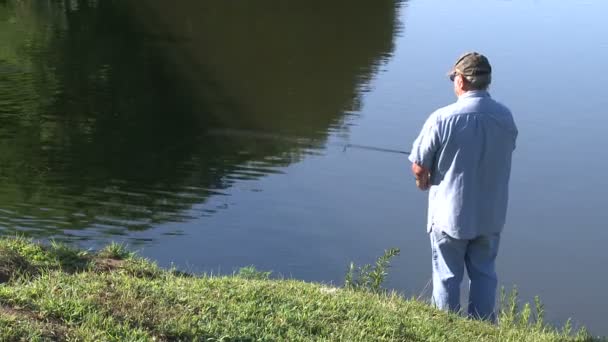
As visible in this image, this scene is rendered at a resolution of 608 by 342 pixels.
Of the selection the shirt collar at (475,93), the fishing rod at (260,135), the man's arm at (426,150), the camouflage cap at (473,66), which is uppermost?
the camouflage cap at (473,66)

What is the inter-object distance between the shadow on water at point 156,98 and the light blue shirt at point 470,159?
18.6 ft

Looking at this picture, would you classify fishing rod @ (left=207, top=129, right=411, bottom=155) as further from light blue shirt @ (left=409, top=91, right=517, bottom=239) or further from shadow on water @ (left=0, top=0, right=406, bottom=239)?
light blue shirt @ (left=409, top=91, right=517, bottom=239)

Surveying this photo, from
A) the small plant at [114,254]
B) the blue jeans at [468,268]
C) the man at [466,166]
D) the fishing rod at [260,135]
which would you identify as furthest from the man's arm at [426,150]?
the fishing rod at [260,135]

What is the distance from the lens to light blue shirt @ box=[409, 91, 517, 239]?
5.54 m

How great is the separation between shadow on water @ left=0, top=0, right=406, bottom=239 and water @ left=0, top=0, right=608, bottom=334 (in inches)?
2.0

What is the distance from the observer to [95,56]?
20594mm

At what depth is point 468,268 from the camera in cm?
595

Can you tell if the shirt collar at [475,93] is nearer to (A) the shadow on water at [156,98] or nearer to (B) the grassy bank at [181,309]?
(B) the grassy bank at [181,309]

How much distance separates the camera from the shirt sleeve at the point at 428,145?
18.3 feet

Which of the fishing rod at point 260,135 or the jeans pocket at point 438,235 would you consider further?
the fishing rod at point 260,135

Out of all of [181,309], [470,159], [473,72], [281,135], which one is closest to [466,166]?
[470,159]

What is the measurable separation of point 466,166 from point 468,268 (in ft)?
2.40

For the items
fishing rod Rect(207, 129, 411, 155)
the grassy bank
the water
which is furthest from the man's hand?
fishing rod Rect(207, 129, 411, 155)

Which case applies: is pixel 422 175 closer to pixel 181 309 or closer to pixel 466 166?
pixel 466 166
